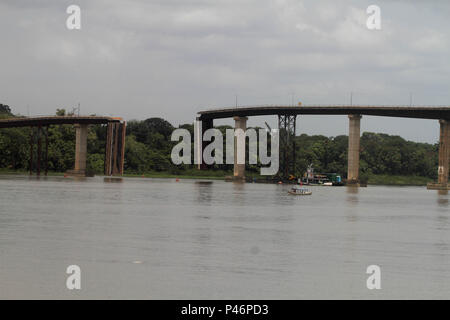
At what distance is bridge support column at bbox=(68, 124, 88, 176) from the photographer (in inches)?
7402

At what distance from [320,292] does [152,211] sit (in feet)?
135

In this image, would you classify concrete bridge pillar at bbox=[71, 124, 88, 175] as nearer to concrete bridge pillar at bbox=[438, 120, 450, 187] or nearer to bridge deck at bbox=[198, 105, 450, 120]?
bridge deck at bbox=[198, 105, 450, 120]

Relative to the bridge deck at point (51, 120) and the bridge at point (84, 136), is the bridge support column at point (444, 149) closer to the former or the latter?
the bridge at point (84, 136)

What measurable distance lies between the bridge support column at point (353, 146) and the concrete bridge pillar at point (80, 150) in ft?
232

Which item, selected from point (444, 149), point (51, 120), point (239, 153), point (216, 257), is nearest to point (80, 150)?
point (51, 120)

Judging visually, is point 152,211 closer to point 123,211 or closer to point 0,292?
point 123,211

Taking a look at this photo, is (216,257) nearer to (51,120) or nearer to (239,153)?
(239,153)

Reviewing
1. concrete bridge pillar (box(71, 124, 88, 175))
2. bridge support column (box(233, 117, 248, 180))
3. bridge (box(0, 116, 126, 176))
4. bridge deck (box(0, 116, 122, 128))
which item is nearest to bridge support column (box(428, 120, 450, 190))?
bridge support column (box(233, 117, 248, 180))

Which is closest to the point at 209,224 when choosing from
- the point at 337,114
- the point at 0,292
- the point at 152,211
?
the point at 152,211

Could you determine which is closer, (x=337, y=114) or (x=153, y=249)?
(x=153, y=249)

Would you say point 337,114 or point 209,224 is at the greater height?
point 337,114
